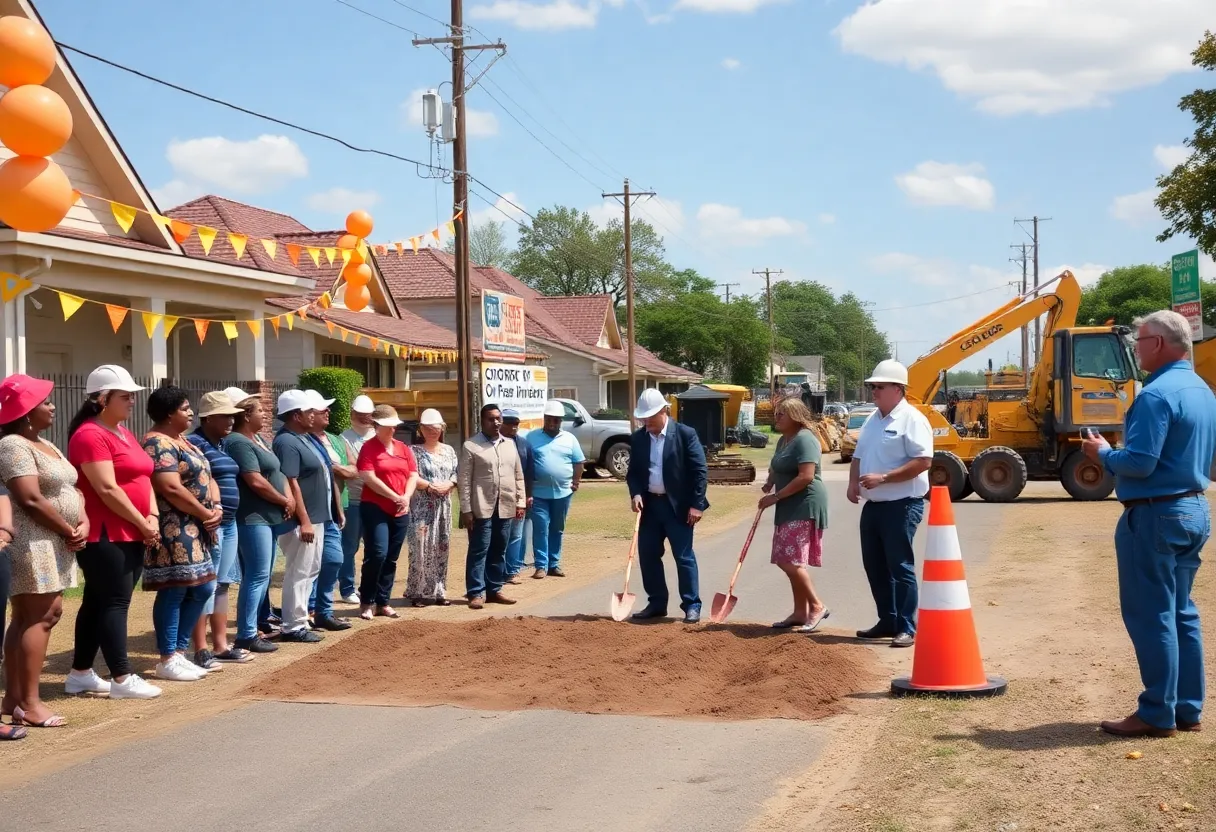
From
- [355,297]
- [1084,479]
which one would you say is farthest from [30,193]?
[1084,479]

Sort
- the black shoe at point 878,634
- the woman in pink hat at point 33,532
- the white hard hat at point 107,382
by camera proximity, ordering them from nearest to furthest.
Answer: the woman in pink hat at point 33,532 → the white hard hat at point 107,382 → the black shoe at point 878,634

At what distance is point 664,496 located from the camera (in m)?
10.4

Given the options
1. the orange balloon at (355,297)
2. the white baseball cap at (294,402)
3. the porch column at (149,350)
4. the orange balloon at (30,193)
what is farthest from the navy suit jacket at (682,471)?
the porch column at (149,350)

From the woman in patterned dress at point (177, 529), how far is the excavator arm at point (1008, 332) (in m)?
18.2

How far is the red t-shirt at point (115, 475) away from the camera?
7480mm

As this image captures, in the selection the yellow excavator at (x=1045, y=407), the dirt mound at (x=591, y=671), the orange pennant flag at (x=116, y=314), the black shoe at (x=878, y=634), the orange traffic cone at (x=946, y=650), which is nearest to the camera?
the orange traffic cone at (x=946, y=650)

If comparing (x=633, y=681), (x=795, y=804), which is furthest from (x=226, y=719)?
(x=795, y=804)

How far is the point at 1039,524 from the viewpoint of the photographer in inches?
731

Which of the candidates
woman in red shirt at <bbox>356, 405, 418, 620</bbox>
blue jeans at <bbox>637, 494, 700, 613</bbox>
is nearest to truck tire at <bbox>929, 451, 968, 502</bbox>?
blue jeans at <bbox>637, 494, 700, 613</bbox>

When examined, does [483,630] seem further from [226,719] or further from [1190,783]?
[1190,783]

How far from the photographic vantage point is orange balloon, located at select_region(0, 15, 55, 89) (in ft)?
32.0

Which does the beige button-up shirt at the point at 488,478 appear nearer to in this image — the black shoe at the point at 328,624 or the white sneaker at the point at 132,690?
the black shoe at the point at 328,624

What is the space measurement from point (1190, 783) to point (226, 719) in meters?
4.99

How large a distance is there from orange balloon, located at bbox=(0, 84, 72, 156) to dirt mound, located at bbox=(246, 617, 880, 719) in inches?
184
